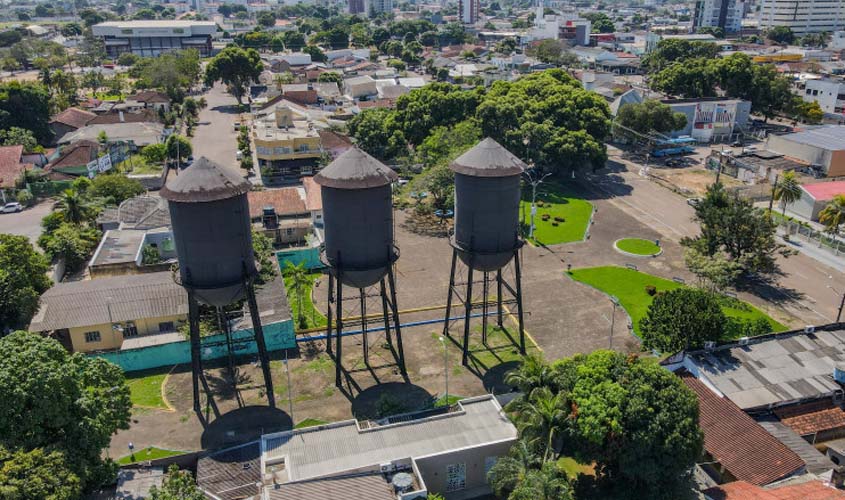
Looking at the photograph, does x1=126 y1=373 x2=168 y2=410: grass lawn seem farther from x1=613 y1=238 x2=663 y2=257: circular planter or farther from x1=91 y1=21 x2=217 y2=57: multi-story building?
x1=91 y1=21 x2=217 y2=57: multi-story building

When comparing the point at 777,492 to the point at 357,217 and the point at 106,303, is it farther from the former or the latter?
the point at 106,303

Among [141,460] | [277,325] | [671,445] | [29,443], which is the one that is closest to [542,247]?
[277,325]

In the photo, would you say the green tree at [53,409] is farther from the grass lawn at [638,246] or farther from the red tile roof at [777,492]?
the grass lawn at [638,246]

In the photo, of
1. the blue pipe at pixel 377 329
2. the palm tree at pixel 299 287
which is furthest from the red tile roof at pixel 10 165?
the blue pipe at pixel 377 329

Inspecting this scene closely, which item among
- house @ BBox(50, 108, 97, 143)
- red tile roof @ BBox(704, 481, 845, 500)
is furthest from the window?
house @ BBox(50, 108, 97, 143)

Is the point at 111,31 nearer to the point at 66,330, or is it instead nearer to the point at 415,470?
the point at 66,330

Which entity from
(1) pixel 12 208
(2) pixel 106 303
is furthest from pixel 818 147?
(1) pixel 12 208
